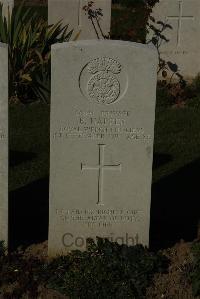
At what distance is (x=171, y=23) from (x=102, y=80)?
6.55 metres

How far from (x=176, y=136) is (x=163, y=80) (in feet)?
7.53

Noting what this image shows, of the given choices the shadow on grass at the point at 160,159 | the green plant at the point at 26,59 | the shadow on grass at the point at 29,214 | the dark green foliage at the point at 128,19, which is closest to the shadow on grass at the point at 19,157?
the shadow on grass at the point at 29,214

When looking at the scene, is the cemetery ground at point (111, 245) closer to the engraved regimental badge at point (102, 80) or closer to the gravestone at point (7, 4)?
the engraved regimental badge at point (102, 80)

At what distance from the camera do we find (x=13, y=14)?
11.4m

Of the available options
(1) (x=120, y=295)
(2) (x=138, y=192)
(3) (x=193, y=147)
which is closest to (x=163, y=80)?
(3) (x=193, y=147)

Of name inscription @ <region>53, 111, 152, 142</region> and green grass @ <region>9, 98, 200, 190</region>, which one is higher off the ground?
name inscription @ <region>53, 111, 152, 142</region>

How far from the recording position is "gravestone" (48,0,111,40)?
12.4 meters

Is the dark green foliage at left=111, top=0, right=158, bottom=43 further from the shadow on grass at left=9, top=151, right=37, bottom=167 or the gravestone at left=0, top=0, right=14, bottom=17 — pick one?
the shadow on grass at left=9, top=151, right=37, bottom=167

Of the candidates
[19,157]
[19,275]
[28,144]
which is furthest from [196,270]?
[28,144]

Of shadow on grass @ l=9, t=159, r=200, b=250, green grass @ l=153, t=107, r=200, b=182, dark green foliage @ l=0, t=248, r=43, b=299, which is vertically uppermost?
green grass @ l=153, t=107, r=200, b=182

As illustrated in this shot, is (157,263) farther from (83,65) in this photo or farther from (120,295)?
(83,65)

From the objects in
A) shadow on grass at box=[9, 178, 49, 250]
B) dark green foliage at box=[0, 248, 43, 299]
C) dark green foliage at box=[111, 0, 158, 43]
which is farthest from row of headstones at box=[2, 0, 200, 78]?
dark green foliage at box=[0, 248, 43, 299]

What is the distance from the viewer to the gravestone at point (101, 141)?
577 cm

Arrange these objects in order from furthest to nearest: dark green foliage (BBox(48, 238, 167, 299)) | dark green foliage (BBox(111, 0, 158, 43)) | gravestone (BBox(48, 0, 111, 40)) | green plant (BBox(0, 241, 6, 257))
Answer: dark green foliage (BBox(111, 0, 158, 43)) < gravestone (BBox(48, 0, 111, 40)) < green plant (BBox(0, 241, 6, 257)) < dark green foliage (BBox(48, 238, 167, 299))
